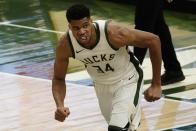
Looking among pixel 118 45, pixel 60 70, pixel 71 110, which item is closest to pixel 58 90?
pixel 60 70

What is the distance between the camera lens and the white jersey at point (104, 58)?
468 centimetres

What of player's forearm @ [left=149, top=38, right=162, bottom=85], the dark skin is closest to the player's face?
the dark skin

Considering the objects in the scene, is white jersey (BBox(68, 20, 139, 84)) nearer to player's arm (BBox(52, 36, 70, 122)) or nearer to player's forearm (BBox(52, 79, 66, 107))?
player's arm (BBox(52, 36, 70, 122))

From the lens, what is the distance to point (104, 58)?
4.70 metres

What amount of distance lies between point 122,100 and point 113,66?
0.25m

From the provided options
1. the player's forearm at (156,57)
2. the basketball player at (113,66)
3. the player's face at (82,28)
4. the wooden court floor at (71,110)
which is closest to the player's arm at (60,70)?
the basketball player at (113,66)

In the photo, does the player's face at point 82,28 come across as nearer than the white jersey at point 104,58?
Yes

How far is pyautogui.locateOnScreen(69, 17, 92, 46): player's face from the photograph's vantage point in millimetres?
4434

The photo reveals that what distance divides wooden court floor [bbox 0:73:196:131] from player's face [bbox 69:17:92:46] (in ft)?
5.71

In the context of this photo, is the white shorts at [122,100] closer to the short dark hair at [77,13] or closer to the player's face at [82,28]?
the player's face at [82,28]

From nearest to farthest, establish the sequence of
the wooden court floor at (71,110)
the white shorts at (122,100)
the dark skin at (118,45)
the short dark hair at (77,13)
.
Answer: the short dark hair at (77,13)
the dark skin at (118,45)
the white shorts at (122,100)
the wooden court floor at (71,110)

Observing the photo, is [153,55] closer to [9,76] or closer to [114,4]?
[9,76]

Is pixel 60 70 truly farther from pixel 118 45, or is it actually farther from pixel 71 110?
pixel 71 110

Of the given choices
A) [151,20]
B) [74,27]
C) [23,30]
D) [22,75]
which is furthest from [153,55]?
[23,30]
